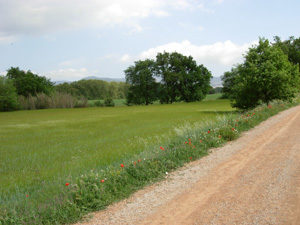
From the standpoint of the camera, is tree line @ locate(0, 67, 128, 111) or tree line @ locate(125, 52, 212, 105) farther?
tree line @ locate(125, 52, 212, 105)

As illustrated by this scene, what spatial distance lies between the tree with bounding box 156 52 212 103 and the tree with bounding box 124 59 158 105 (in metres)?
2.32

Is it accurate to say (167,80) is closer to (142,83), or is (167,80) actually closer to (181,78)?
(181,78)

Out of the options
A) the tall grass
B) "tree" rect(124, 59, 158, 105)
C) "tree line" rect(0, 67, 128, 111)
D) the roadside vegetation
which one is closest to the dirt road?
the roadside vegetation

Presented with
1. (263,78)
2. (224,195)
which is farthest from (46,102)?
(224,195)

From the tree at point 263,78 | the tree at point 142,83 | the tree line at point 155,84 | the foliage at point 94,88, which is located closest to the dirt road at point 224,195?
the tree at point 263,78

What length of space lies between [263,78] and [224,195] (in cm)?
2297

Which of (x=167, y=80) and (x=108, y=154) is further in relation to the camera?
(x=167, y=80)

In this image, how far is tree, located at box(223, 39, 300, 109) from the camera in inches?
1019

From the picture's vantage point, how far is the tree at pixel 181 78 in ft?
242

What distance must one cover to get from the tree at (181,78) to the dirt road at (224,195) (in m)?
65.5

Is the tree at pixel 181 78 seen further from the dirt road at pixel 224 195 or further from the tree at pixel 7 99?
the dirt road at pixel 224 195

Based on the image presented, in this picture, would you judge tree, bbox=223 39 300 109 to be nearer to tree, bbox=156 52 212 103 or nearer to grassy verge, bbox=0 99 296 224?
grassy verge, bbox=0 99 296 224

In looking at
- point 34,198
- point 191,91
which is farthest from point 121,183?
point 191,91

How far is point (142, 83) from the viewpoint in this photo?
76.2m
